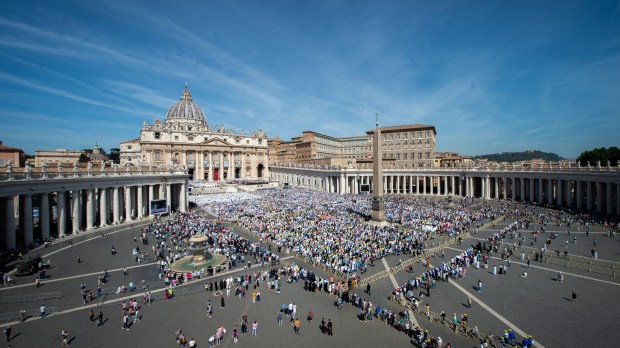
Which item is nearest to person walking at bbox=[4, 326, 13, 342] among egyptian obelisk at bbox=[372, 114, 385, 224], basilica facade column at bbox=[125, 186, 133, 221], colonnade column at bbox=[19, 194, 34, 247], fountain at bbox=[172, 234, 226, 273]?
fountain at bbox=[172, 234, 226, 273]

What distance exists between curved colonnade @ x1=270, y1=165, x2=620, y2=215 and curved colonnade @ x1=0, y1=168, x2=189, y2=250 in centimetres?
3765

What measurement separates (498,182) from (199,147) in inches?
2871

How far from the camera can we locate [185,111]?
9800 centimetres

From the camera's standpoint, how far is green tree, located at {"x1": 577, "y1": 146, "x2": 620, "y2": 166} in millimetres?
57594

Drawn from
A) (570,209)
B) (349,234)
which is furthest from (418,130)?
(349,234)

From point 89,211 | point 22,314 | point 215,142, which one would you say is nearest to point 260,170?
point 215,142

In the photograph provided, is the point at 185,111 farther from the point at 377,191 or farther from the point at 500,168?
the point at 500,168

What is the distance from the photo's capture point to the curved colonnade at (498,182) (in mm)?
39094

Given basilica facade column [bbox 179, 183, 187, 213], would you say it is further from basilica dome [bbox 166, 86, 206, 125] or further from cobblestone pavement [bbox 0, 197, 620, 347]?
basilica dome [bbox 166, 86, 206, 125]

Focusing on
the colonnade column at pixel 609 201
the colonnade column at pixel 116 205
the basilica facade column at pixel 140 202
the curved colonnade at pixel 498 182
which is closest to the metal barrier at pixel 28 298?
the colonnade column at pixel 116 205

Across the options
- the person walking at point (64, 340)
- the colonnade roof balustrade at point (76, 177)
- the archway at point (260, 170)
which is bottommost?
the person walking at point (64, 340)

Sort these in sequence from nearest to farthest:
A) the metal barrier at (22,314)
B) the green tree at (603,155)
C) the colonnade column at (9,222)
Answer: the metal barrier at (22,314)
the colonnade column at (9,222)
the green tree at (603,155)

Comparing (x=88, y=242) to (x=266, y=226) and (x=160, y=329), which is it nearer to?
(x=266, y=226)

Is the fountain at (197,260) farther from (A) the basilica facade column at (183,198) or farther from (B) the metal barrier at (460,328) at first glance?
(A) the basilica facade column at (183,198)
